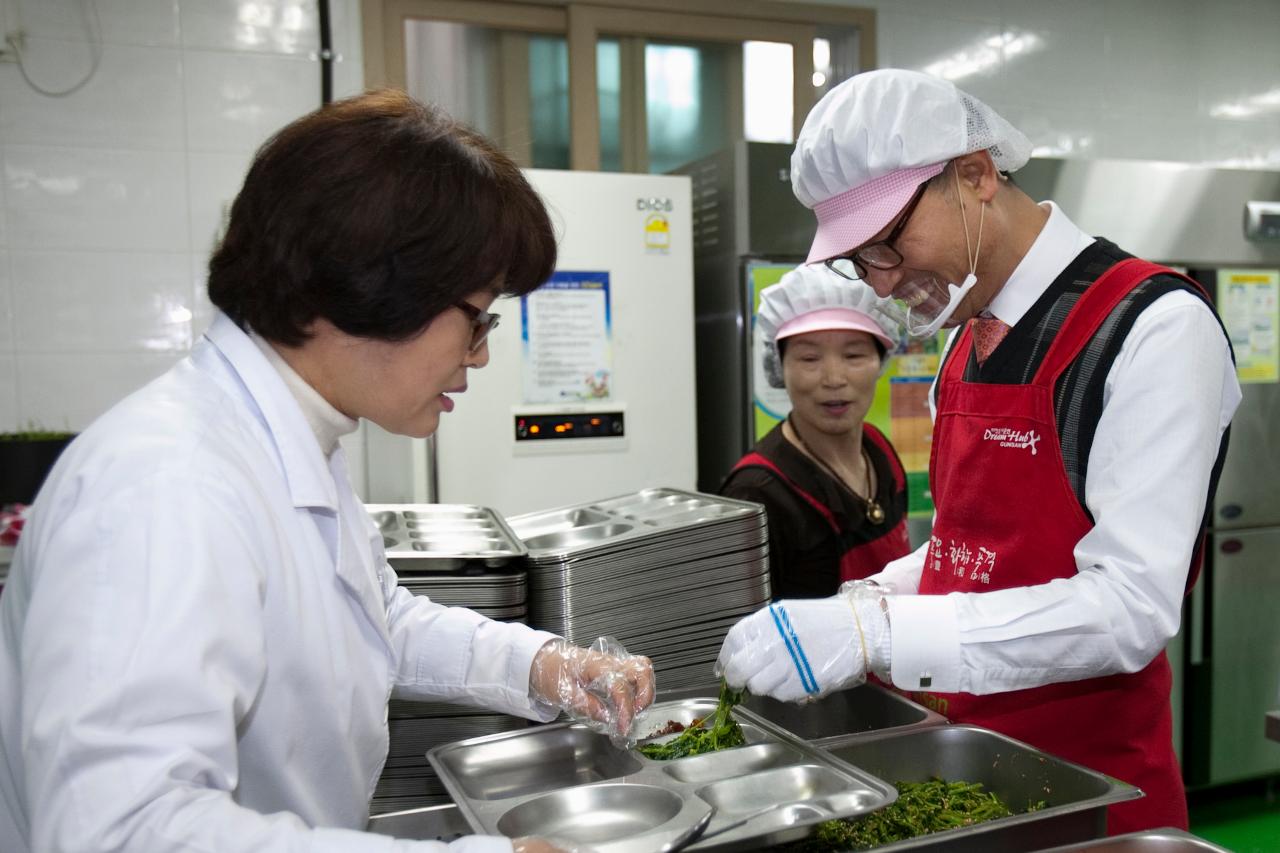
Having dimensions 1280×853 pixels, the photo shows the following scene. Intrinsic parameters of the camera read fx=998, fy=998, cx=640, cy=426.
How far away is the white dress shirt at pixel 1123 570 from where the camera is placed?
4.24 ft

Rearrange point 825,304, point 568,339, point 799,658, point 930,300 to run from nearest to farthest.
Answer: point 799,658 → point 930,300 → point 825,304 → point 568,339

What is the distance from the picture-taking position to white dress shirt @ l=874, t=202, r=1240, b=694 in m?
1.29

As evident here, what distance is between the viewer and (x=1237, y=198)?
362cm

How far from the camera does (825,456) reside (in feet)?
8.14

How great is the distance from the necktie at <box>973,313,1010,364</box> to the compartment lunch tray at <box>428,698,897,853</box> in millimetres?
706

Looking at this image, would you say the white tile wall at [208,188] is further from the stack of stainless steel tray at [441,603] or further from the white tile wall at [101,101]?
the stack of stainless steel tray at [441,603]

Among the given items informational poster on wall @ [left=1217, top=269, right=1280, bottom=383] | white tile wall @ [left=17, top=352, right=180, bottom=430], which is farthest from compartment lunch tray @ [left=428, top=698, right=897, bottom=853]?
informational poster on wall @ [left=1217, top=269, right=1280, bottom=383]

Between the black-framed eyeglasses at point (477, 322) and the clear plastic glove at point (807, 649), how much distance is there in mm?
527

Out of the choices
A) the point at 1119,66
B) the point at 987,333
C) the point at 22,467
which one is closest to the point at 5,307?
the point at 22,467

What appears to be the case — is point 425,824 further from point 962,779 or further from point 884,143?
point 884,143

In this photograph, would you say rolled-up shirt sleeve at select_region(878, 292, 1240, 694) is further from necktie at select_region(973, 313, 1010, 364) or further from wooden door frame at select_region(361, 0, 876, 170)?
wooden door frame at select_region(361, 0, 876, 170)

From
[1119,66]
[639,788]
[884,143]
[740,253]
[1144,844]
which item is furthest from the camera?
[1119,66]

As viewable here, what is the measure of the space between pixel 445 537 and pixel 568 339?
132 centimetres

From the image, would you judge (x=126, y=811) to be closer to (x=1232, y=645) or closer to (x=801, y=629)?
(x=801, y=629)
